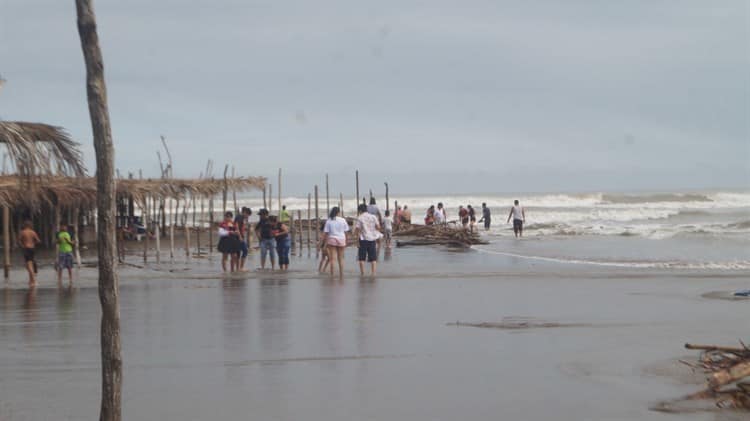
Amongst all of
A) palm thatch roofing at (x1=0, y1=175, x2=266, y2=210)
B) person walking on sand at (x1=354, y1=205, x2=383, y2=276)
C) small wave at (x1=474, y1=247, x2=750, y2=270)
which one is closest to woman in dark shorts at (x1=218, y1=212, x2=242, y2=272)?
person walking on sand at (x1=354, y1=205, x2=383, y2=276)

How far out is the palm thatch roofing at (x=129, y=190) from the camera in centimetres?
2303

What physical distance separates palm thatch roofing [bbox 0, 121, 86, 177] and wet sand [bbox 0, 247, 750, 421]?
215 cm

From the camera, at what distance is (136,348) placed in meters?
10.4

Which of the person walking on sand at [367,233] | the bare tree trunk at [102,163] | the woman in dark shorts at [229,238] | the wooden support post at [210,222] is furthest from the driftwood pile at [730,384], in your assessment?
the wooden support post at [210,222]

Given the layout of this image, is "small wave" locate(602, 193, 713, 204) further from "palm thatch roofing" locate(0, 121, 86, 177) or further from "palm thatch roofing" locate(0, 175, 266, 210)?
"palm thatch roofing" locate(0, 121, 86, 177)

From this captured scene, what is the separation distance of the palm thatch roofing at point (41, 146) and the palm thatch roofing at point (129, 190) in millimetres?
14489

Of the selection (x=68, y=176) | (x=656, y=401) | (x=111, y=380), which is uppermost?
(x=68, y=176)

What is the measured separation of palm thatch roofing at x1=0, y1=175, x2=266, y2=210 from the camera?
23.0 meters

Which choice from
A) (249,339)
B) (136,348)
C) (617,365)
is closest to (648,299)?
(617,365)

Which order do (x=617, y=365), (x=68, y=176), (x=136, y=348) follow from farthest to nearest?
1. (x=136, y=348)
2. (x=617, y=365)
3. (x=68, y=176)

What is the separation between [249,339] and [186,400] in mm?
3082

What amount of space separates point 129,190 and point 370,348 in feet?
69.8

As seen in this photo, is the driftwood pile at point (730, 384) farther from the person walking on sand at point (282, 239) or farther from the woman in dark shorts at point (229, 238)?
the person walking on sand at point (282, 239)

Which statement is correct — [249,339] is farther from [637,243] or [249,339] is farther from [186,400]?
[637,243]
